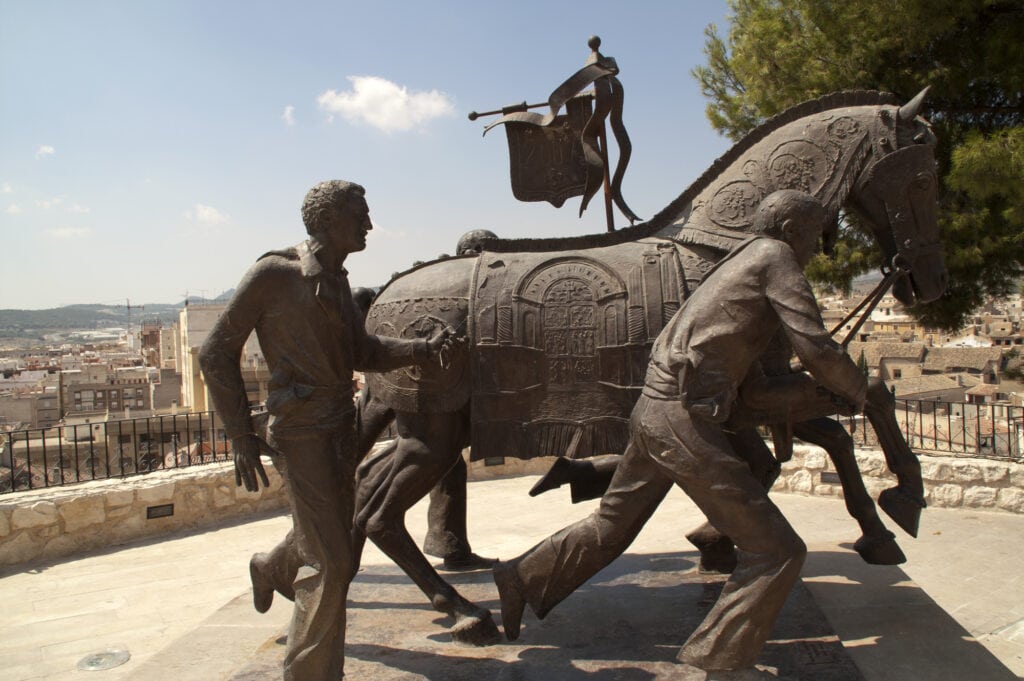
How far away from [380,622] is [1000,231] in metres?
6.87

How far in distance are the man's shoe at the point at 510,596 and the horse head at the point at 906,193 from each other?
7.59ft

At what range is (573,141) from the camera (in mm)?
4824

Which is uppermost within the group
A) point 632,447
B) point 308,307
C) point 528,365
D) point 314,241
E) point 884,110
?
point 884,110

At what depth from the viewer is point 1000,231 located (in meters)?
7.77

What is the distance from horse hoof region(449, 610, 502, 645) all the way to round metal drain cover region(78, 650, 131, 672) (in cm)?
190

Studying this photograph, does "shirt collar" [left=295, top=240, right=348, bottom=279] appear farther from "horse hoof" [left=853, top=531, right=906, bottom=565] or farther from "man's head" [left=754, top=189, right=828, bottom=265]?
"horse hoof" [left=853, top=531, right=906, bottom=565]

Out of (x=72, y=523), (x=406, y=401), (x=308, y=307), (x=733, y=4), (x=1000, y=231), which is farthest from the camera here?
(x=733, y=4)

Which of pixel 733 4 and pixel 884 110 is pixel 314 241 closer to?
pixel 884 110

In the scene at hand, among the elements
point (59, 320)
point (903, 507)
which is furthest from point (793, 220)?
point (59, 320)

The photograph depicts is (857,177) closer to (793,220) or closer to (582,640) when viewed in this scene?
(793,220)

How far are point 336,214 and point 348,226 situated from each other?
7 cm

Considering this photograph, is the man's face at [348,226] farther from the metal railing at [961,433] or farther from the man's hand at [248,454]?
the metal railing at [961,433]

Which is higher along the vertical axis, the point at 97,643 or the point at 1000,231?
the point at 1000,231

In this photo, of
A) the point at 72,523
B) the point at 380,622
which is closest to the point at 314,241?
the point at 380,622
